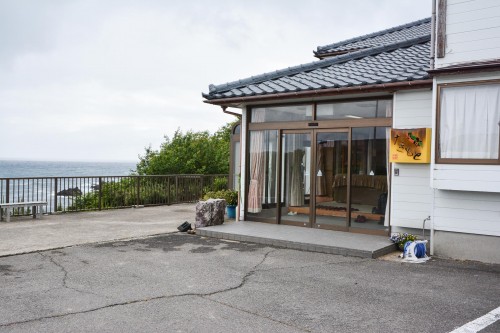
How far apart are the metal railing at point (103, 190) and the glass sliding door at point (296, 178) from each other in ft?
17.6

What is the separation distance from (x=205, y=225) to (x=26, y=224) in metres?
4.08

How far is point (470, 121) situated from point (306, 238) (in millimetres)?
3230

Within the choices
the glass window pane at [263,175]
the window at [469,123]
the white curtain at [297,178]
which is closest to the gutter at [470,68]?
the window at [469,123]

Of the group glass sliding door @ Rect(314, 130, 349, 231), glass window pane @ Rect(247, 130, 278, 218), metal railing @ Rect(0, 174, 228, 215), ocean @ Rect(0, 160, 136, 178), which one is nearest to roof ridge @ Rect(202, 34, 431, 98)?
glass window pane @ Rect(247, 130, 278, 218)

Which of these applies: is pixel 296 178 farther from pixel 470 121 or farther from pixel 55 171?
pixel 55 171

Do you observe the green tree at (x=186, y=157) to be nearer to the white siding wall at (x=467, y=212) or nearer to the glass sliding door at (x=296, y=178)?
the glass sliding door at (x=296, y=178)

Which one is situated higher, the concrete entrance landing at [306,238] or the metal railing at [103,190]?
the metal railing at [103,190]

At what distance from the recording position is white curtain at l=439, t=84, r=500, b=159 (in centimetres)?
581

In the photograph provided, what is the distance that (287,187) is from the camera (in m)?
8.92

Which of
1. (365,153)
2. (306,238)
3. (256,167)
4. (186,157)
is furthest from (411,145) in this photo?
(186,157)

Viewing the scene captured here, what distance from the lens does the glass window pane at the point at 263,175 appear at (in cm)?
912

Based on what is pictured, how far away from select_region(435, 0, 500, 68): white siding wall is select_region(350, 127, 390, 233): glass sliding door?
71.9 inches

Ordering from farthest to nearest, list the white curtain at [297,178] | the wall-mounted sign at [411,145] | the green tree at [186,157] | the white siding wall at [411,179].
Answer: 1. the green tree at [186,157]
2. the white curtain at [297,178]
3. the white siding wall at [411,179]
4. the wall-mounted sign at [411,145]

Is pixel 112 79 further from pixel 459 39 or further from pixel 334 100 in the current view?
pixel 459 39
